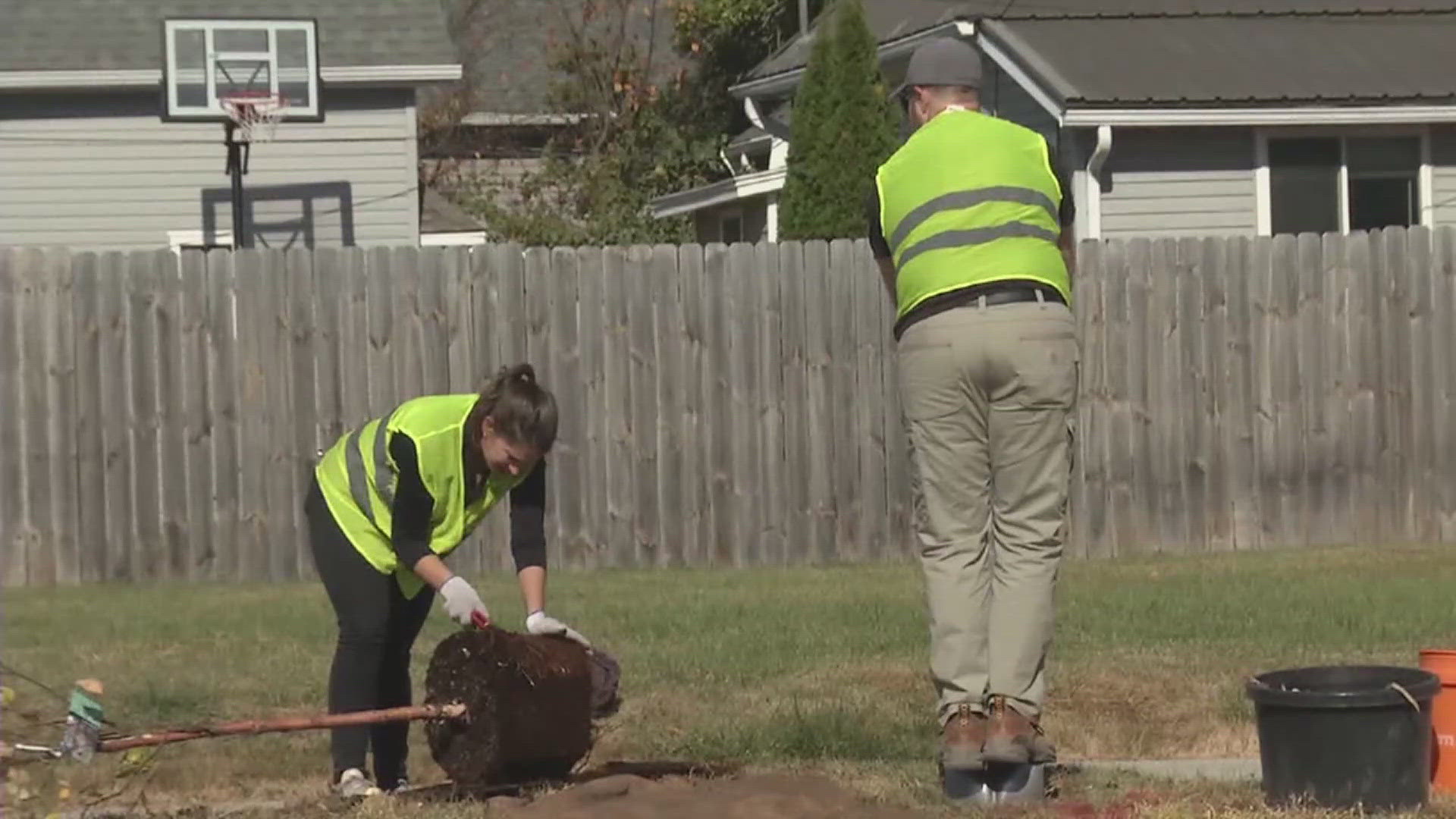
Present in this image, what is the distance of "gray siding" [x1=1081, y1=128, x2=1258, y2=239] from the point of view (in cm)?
1906

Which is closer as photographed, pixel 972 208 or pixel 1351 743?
pixel 1351 743

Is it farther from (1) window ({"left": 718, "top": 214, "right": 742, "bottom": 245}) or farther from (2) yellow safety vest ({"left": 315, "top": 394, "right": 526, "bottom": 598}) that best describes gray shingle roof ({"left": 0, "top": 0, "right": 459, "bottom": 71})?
(2) yellow safety vest ({"left": 315, "top": 394, "right": 526, "bottom": 598})

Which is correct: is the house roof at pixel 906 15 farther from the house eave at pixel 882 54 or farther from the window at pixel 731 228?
the window at pixel 731 228

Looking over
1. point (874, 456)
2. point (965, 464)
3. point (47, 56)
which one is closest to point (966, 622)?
point (965, 464)

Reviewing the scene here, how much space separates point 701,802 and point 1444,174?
49.8ft

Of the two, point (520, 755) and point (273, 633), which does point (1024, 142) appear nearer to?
point (520, 755)

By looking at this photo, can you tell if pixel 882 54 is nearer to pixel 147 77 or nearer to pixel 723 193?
pixel 723 193

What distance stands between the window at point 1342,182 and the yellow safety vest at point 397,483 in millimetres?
13684

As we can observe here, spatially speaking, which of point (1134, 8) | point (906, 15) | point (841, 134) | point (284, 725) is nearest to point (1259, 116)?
point (1134, 8)

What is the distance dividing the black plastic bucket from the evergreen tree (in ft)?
44.5

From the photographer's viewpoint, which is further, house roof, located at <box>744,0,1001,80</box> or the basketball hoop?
house roof, located at <box>744,0,1001,80</box>

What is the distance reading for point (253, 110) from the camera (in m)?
21.5

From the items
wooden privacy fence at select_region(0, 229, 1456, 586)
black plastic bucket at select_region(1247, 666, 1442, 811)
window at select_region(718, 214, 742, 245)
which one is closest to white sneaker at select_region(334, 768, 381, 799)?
black plastic bucket at select_region(1247, 666, 1442, 811)

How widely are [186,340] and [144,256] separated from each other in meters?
0.57
